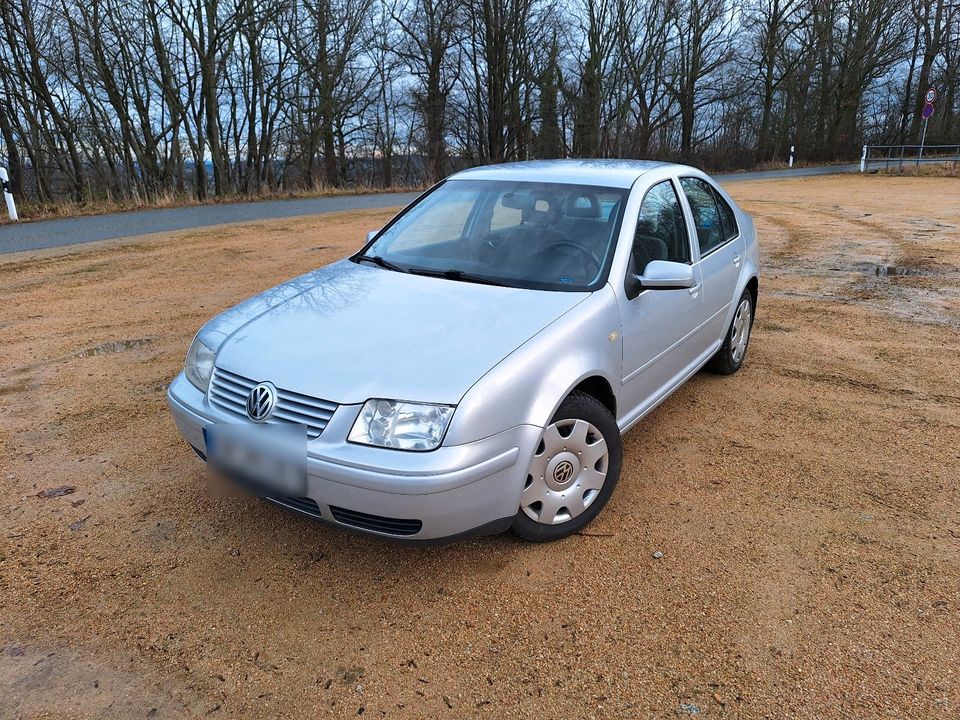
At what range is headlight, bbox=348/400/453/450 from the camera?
2.28 meters

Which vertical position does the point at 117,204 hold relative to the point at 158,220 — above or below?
above

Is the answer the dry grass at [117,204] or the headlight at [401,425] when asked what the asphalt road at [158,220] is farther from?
the headlight at [401,425]

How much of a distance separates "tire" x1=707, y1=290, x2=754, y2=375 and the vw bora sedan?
0.55 metres

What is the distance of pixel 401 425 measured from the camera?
7.57ft

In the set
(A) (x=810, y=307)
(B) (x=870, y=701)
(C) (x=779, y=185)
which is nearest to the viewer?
(B) (x=870, y=701)

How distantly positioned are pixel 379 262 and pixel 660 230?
1.58 meters

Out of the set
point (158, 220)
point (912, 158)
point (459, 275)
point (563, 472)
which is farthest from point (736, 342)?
point (912, 158)

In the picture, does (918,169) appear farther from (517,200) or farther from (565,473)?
(565,473)

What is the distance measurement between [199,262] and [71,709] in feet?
25.0

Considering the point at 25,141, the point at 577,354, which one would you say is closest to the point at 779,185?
the point at 577,354

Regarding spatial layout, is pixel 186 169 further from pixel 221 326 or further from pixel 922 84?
pixel 922 84

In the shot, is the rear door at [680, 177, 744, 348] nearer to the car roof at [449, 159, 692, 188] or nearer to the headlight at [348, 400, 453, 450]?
the car roof at [449, 159, 692, 188]

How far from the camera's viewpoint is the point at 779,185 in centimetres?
2120

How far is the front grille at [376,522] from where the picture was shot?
2344 millimetres
